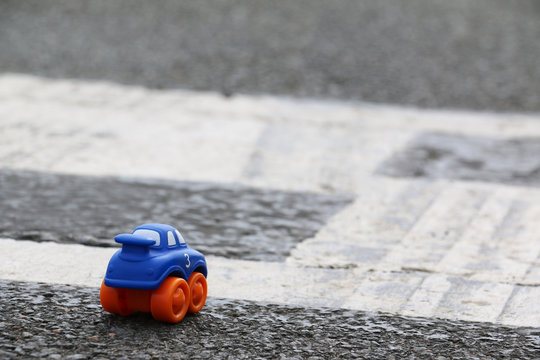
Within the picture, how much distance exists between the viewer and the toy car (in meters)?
4.19

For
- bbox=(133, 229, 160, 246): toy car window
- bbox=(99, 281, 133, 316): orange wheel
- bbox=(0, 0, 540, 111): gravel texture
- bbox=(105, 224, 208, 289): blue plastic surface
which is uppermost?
bbox=(0, 0, 540, 111): gravel texture

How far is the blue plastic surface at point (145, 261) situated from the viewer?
4.18 m

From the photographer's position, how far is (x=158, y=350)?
3975 millimetres

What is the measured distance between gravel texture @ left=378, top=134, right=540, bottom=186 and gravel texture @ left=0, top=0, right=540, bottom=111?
2033 mm

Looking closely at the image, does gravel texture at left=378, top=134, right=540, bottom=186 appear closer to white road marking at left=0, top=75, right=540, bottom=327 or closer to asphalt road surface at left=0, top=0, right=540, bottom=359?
asphalt road surface at left=0, top=0, right=540, bottom=359

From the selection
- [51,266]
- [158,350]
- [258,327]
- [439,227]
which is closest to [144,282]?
[158,350]

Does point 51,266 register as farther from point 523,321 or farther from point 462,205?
point 462,205

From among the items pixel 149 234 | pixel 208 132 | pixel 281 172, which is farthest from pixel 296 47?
pixel 149 234

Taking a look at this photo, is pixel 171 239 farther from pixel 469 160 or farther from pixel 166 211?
pixel 469 160

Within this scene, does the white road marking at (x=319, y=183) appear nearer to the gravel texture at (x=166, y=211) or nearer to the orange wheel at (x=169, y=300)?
the gravel texture at (x=166, y=211)

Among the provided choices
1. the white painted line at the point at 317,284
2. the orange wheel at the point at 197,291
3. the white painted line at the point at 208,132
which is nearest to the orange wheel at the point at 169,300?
the orange wheel at the point at 197,291

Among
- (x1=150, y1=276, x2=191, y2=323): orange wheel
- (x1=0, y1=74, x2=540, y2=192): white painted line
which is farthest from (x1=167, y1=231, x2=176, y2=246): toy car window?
(x1=0, y1=74, x2=540, y2=192): white painted line

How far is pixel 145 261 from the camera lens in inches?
166

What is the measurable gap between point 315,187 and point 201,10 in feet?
31.3
